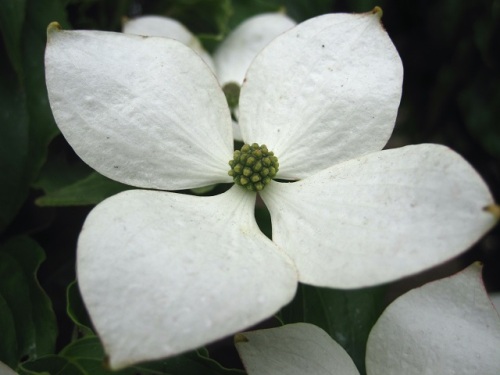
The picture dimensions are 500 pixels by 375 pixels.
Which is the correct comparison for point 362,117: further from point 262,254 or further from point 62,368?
point 62,368

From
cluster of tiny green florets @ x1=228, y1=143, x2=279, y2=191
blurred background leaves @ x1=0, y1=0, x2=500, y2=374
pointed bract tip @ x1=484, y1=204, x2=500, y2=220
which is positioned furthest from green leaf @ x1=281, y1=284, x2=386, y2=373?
pointed bract tip @ x1=484, y1=204, x2=500, y2=220

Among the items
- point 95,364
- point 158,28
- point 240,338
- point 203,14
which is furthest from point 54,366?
point 203,14

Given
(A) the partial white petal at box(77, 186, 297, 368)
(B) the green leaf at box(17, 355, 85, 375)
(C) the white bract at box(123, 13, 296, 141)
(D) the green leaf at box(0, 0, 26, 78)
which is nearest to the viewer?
(A) the partial white petal at box(77, 186, 297, 368)

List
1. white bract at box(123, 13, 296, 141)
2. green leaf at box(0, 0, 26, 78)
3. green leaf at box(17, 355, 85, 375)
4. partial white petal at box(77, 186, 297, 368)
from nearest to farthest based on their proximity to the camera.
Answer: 1. partial white petal at box(77, 186, 297, 368)
2. green leaf at box(17, 355, 85, 375)
3. green leaf at box(0, 0, 26, 78)
4. white bract at box(123, 13, 296, 141)

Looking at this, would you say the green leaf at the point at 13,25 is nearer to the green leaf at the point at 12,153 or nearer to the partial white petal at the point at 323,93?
the green leaf at the point at 12,153

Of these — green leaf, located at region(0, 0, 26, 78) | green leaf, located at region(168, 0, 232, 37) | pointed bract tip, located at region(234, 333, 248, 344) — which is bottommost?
pointed bract tip, located at region(234, 333, 248, 344)

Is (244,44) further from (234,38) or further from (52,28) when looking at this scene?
(52,28)

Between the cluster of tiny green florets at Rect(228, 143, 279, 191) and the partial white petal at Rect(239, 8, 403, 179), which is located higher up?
the partial white petal at Rect(239, 8, 403, 179)

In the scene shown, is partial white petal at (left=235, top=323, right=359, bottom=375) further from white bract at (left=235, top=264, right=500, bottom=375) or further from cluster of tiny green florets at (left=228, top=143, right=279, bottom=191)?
cluster of tiny green florets at (left=228, top=143, right=279, bottom=191)

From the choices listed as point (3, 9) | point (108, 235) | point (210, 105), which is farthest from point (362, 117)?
point (3, 9)
